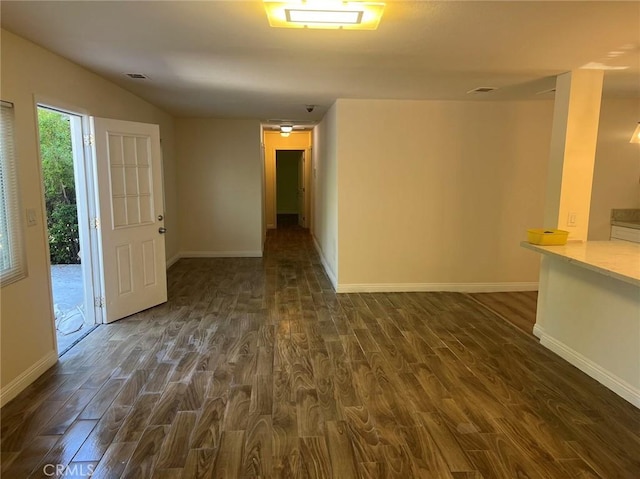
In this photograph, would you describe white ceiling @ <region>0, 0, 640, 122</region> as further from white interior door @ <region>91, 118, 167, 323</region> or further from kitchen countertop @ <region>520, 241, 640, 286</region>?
kitchen countertop @ <region>520, 241, 640, 286</region>

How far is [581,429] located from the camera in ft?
7.76

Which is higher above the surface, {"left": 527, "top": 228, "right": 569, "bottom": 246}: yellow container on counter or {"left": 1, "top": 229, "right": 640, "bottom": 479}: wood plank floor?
{"left": 527, "top": 228, "right": 569, "bottom": 246}: yellow container on counter

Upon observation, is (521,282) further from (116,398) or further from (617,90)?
(116,398)

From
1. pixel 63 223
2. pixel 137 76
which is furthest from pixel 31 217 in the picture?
pixel 63 223

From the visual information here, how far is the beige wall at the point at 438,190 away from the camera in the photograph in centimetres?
488

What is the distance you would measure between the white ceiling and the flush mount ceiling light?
0.08m

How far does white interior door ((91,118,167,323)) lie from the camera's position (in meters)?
3.87

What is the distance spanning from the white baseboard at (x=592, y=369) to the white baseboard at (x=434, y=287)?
4.76ft

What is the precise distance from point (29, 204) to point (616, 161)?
19.7ft

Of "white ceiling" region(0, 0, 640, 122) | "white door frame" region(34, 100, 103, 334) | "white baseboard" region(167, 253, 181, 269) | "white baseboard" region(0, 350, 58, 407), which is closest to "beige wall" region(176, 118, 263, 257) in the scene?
"white baseboard" region(167, 253, 181, 269)

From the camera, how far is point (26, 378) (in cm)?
276

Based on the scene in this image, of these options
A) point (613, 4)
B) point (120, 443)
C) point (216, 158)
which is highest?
point (613, 4)

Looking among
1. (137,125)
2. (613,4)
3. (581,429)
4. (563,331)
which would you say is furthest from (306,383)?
(137,125)

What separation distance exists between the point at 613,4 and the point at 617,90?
2696 millimetres
